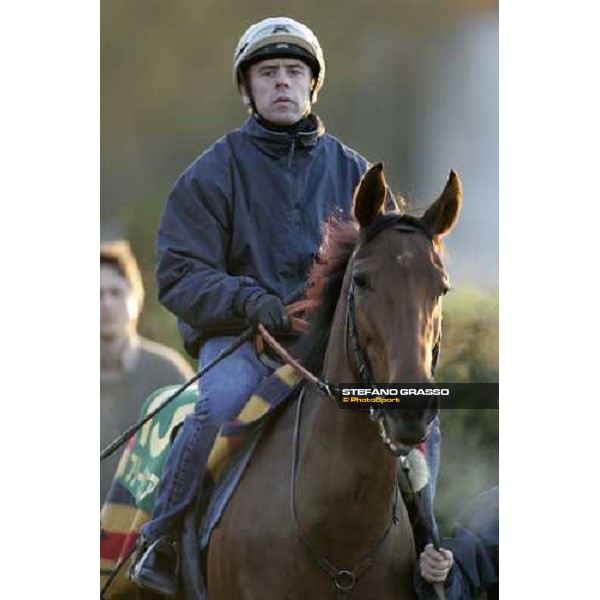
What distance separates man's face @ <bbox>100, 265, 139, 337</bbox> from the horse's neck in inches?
36.9

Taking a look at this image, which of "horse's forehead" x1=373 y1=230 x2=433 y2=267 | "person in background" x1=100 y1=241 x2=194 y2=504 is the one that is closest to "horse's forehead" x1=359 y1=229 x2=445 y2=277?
"horse's forehead" x1=373 y1=230 x2=433 y2=267

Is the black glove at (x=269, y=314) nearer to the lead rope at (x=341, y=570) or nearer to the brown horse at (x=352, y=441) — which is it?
the brown horse at (x=352, y=441)

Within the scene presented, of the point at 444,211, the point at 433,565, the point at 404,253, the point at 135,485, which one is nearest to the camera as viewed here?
the point at 404,253

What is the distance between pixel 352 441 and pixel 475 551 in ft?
2.74

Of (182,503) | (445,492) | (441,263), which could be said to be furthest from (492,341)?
(182,503)

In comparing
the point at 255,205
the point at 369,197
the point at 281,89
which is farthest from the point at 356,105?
the point at 369,197

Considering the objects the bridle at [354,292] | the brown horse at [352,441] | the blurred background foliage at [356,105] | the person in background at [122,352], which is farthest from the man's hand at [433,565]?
the person in background at [122,352]

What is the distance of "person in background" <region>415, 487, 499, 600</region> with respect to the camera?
3564 millimetres

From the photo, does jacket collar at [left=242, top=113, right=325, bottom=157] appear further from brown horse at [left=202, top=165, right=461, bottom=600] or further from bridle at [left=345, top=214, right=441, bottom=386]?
bridle at [left=345, top=214, right=441, bottom=386]

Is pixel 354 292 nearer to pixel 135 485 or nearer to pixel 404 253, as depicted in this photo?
pixel 404 253

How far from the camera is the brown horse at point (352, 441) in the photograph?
300cm

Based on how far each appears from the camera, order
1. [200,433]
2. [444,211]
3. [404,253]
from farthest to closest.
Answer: [200,433]
[444,211]
[404,253]

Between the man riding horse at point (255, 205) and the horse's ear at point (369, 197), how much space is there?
55cm

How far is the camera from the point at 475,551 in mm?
3680
